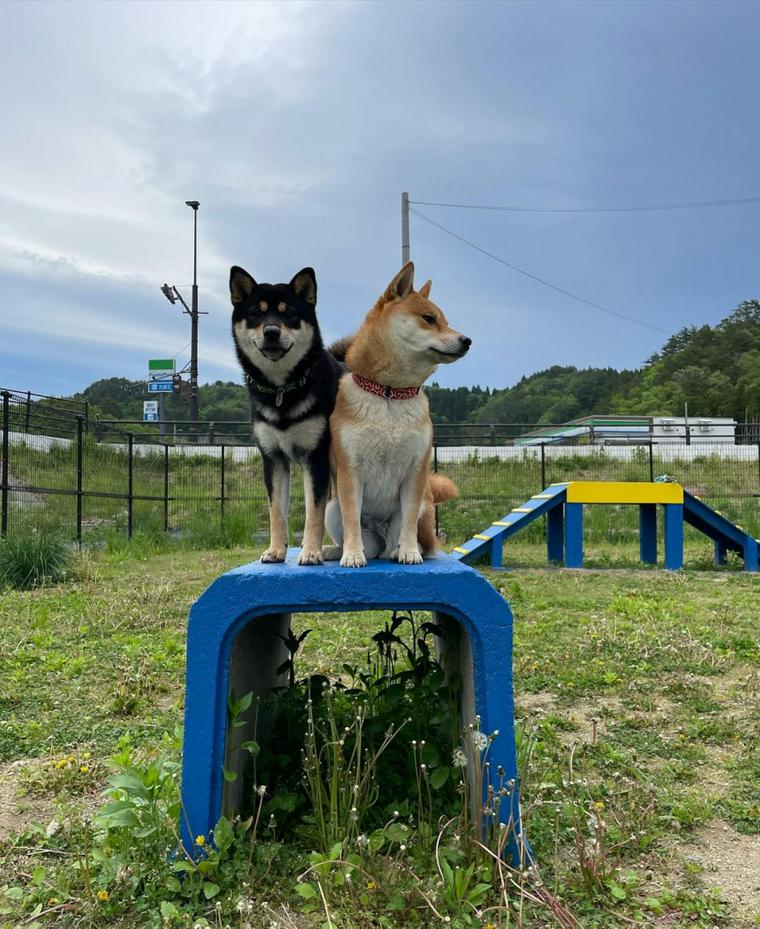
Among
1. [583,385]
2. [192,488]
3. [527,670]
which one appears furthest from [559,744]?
[583,385]

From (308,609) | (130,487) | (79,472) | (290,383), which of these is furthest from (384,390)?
(130,487)

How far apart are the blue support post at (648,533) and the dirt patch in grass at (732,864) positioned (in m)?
8.55

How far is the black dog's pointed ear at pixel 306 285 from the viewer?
8.66 ft

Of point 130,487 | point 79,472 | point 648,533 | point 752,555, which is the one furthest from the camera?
point 130,487

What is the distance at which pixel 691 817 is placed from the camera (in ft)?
8.69

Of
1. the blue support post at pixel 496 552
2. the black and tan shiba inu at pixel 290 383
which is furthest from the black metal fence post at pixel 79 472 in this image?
the black and tan shiba inu at pixel 290 383

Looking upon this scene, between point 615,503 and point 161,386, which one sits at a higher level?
point 161,386

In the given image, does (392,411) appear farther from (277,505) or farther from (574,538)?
(574,538)

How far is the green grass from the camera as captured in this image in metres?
2.26

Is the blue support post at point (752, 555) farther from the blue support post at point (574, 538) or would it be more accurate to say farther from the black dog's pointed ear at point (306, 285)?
the black dog's pointed ear at point (306, 285)

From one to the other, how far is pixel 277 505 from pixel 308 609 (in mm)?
564

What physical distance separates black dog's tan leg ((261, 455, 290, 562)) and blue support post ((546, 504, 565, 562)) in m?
8.53

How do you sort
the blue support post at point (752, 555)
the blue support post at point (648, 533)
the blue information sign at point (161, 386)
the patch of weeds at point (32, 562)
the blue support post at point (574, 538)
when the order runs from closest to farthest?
the patch of weeds at point (32, 562) < the blue support post at point (574, 538) < the blue support post at point (752, 555) < the blue support post at point (648, 533) < the blue information sign at point (161, 386)

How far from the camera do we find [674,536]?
32.2 feet
